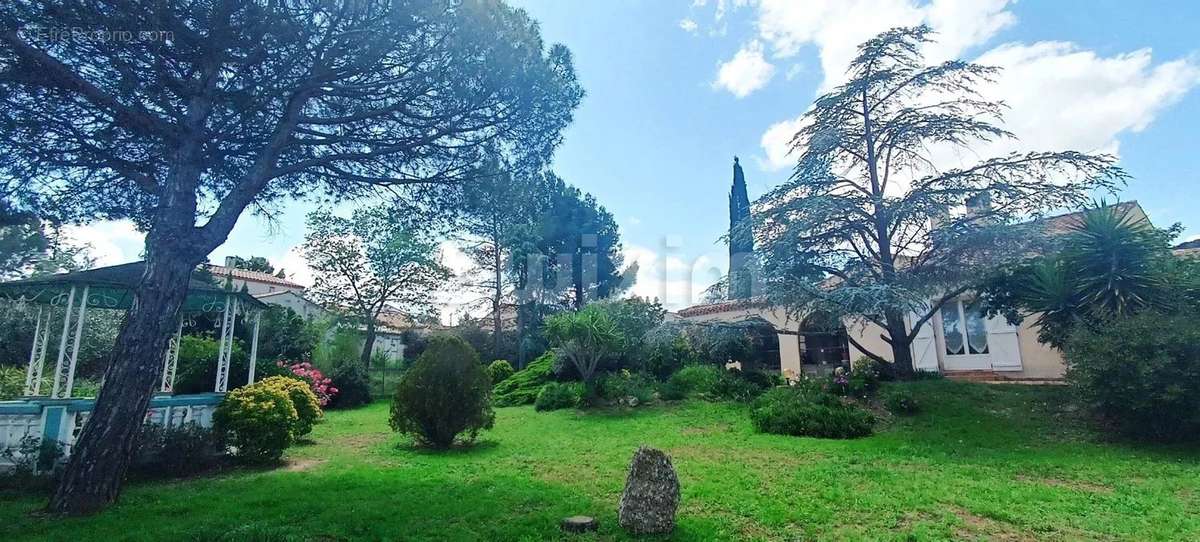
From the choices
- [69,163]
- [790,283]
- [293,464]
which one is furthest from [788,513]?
[69,163]

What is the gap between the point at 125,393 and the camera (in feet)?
18.5

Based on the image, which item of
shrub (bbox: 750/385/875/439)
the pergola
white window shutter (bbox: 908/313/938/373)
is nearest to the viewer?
the pergola

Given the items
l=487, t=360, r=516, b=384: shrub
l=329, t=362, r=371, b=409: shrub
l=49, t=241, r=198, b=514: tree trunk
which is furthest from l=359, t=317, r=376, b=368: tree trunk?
l=49, t=241, r=198, b=514: tree trunk

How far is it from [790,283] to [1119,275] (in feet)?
18.3

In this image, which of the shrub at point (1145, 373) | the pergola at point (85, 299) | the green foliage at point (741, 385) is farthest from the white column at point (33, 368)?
the shrub at point (1145, 373)

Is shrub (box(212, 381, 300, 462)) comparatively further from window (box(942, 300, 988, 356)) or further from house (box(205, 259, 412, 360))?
house (box(205, 259, 412, 360))

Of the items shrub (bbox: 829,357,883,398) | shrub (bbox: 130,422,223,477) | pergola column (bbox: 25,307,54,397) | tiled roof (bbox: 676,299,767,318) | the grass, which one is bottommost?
the grass

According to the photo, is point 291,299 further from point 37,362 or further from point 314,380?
point 37,362

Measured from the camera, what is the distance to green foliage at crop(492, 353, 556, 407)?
1656 centimetres

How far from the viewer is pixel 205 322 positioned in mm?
19156

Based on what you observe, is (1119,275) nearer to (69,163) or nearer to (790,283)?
(790,283)

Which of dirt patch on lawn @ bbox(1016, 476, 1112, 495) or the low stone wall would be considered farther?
the low stone wall

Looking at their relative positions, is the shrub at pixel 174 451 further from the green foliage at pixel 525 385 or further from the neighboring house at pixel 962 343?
the neighboring house at pixel 962 343

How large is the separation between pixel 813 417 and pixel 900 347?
4617 mm
